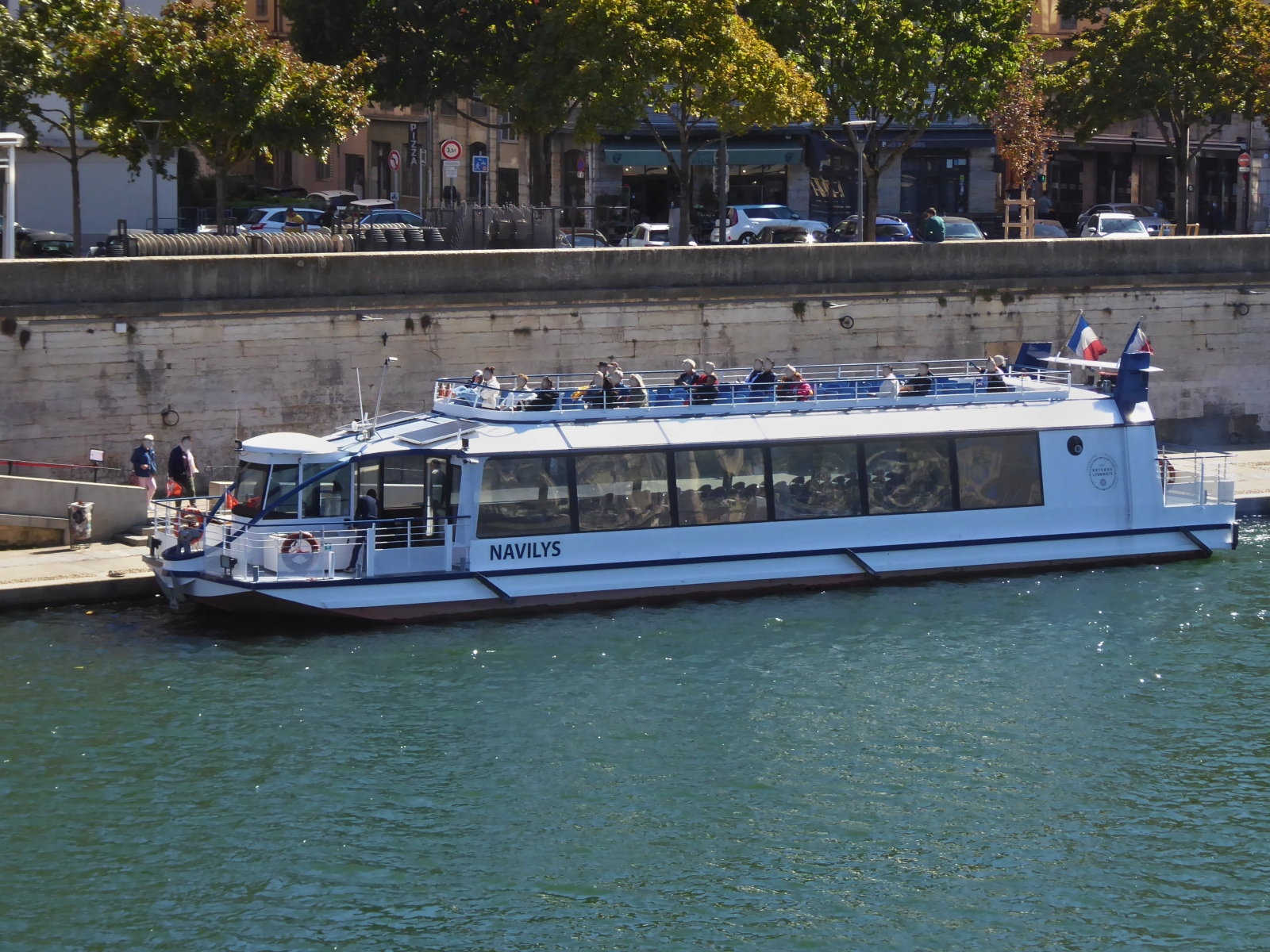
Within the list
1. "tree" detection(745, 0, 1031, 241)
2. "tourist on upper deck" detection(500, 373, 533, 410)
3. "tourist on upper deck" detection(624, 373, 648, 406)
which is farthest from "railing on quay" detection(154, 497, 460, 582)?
"tree" detection(745, 0, 1031, 241)

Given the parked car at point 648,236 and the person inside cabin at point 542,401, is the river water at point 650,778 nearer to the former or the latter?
the person inside cabin at point 542,401

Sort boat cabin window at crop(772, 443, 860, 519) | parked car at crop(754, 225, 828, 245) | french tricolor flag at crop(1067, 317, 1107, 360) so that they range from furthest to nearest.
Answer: parked car at crop(754, 225, 828, 245) → french tricolor flag at crop(1067, 317, 1107, 360) → boat cabin window at crop(772, 443, 860, 519)

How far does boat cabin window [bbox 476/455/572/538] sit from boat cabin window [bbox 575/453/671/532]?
27cm

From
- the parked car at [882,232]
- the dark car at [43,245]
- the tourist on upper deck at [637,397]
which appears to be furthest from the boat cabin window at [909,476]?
the parked car at [882,232]

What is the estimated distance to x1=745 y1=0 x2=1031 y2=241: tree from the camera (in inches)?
1705

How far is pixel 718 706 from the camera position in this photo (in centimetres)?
2005

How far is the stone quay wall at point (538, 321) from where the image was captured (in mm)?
27812

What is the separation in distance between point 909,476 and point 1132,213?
32697 millimetres

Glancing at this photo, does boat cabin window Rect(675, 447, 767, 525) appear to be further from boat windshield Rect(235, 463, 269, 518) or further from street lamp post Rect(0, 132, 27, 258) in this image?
street lamp post Rect(0, 132, 27, 258)

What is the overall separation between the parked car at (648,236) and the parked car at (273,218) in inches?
319

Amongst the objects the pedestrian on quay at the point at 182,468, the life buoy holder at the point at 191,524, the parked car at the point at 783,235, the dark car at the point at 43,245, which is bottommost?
the life buoy holder at the point at 191,524

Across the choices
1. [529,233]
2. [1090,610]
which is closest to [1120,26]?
[529,233]

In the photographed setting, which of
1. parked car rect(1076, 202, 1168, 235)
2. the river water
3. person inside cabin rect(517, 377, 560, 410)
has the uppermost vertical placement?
parked car rect(1076, 202, 1168, 235)

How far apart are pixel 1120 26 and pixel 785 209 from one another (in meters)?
10.5
